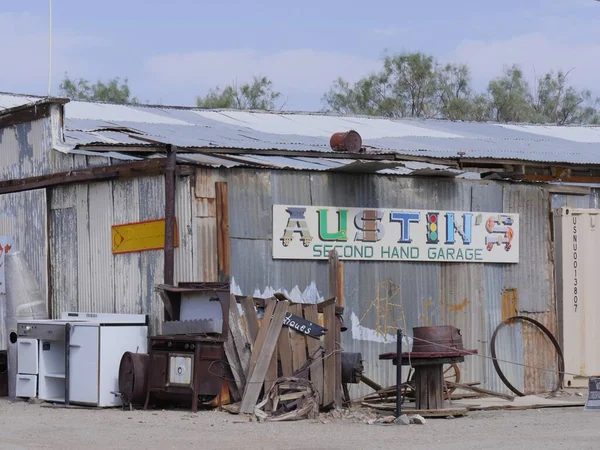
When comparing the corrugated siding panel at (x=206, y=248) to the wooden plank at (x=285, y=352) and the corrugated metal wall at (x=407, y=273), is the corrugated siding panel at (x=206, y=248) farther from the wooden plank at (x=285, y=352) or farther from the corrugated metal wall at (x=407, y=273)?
the wooden plank at (x=285, y=352)

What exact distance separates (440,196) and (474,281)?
1372mm

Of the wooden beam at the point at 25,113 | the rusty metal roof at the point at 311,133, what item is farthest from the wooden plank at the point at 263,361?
the wooden beam at the point at 25,113

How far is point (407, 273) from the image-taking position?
16.9m

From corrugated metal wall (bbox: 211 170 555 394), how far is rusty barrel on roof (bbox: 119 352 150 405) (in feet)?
5.48

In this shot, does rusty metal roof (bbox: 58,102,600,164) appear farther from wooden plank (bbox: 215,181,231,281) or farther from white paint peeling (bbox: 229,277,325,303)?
white paint peeling (bbox: 229,277,325,303)

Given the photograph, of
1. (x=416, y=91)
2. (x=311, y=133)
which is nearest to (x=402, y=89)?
(x=416, y=91)

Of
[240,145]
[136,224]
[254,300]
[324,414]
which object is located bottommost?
[324,414]

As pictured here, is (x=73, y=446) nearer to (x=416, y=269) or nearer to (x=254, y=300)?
(x=254, y=300)

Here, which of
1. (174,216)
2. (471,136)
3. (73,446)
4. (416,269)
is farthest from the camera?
(471,136)

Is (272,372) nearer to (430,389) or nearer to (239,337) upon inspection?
(239,337)

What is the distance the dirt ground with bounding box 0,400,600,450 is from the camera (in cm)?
1184

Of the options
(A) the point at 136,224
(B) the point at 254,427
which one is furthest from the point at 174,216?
(B) the point at 254,427

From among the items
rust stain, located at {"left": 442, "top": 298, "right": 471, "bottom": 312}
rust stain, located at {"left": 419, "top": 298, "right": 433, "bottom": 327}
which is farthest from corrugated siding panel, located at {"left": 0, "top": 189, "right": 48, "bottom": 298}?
rust stain, located at {"left": 442, "top": 298, "right": 471, "bottom": 312}

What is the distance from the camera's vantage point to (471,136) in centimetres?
2348
